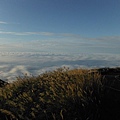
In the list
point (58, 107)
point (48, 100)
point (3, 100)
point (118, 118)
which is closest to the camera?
point (118, 118)

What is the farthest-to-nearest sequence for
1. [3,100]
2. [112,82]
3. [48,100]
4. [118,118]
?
[3,100]
[112,82]
[48,100]
[118,118]

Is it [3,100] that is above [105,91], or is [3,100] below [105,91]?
below

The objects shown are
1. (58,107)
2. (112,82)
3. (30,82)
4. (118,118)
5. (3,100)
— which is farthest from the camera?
(30,82)

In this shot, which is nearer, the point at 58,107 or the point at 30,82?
the point at 58,107

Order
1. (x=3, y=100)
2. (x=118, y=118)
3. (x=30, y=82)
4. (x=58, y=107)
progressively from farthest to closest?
1. (x=30, y=82)
2. (x=3, y=100)
3. (x=58, y=107)
4. (x=118, y=118)

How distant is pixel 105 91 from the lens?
985 cm

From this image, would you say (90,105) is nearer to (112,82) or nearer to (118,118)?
(118,118)

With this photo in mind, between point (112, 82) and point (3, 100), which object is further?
point (3, 100)

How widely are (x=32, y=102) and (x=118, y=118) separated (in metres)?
3.41

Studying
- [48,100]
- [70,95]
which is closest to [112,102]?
[70,95]

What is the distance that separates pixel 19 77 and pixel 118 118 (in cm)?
715

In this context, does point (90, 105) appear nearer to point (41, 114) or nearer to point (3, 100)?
point (41, 114)

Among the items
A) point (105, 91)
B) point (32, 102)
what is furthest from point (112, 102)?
point (32, 102)

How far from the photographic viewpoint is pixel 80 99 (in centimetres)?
912
